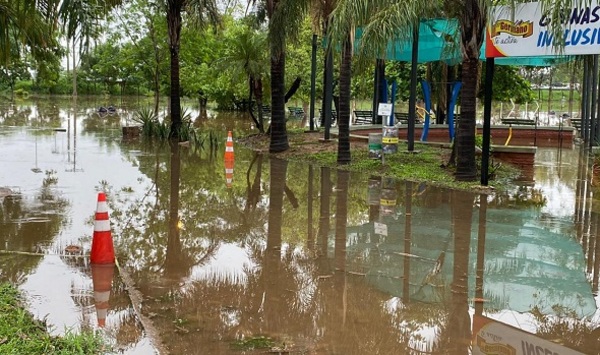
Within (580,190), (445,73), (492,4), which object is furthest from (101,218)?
(445,73)

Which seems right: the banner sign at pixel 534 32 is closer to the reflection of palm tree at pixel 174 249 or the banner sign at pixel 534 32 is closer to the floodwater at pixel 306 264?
the floodwater at pixel 306 264

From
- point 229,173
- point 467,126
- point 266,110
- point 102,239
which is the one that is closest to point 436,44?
point 467,126

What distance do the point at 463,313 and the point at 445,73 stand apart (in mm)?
20207

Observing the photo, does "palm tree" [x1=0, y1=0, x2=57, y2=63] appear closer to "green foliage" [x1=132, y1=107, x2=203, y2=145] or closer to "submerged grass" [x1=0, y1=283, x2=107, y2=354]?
"submerged grass" [x1=0, y1=283, x2=107, y2=354]

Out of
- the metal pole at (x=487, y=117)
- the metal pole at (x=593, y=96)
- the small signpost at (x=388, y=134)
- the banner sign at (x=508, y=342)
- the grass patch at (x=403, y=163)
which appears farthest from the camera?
the metal pole at (x=593, y=96)

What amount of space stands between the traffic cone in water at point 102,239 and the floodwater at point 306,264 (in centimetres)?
16

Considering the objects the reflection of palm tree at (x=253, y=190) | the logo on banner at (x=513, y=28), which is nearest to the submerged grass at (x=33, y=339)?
the reflection of palm tree at (x=253, y=190)

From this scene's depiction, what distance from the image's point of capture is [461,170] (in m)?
14.6

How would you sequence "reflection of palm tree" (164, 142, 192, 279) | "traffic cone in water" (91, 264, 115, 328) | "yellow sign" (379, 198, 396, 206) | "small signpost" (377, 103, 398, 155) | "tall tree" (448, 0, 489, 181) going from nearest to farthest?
"traffic cone in water" (91, 264, 115, 328), "reflection of palm tree" (164, 142, 192, 279), "yellow sign" (379, 198, 396, 206), "tall tree" (448, 0, 489, 181), "small signpost" (377, 103, 398, 155)

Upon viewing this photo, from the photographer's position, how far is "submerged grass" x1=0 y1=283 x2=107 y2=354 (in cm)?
474

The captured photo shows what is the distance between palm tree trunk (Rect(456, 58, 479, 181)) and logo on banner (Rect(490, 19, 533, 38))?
122 cm

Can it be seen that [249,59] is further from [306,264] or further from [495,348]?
[495,348]

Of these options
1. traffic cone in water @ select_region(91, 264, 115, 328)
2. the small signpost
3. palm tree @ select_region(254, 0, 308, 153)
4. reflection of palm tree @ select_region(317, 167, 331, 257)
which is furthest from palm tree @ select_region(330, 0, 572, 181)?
traffic cone in water @ select_region(91, 264, 115, 328)

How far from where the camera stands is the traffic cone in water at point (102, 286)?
612 cm
